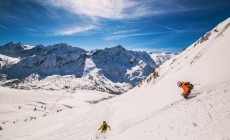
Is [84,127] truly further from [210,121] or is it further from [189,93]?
[210,121]

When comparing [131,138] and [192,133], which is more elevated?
[192,133]

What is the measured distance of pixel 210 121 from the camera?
1267 centimetres

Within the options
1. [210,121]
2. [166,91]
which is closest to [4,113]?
[166,91]

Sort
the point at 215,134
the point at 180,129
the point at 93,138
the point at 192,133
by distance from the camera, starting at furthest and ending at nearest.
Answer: the point at 93,138 < the point at 180,129 < the point at 192,133 < the point at 215,134

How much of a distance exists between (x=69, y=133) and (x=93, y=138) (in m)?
6.90

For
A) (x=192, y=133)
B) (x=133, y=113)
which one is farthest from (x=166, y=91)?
(x=192, y=133)

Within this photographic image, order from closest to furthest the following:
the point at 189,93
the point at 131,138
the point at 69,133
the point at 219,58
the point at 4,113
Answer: the point at 131,138 → the point at 189,93 → the point at 219,58 → the point at 69,133 → the point at 4,113

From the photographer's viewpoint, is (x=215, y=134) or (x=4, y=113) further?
(x=4, y=113)

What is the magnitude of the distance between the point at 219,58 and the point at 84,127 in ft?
71.9

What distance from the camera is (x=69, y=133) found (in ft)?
96.3

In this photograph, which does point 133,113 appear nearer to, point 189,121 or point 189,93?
point 189,93

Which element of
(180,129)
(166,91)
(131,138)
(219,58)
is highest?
(219,58)

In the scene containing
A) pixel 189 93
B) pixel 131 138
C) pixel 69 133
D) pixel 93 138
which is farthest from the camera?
pixel 69 133

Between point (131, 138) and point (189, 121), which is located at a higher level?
point (189, 121)
